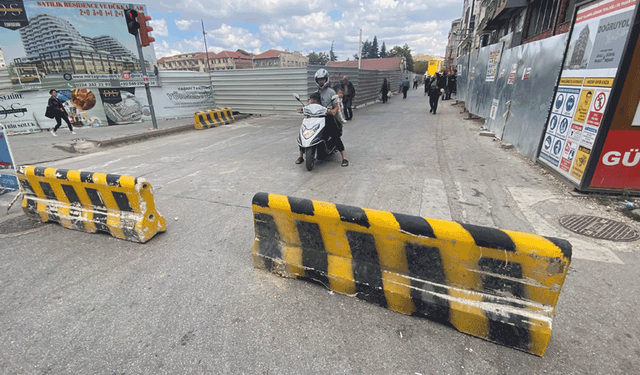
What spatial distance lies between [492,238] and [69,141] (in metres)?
12.5

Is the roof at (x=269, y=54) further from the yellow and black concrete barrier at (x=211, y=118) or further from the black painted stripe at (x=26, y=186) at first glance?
the black painted stripe at (x=26, y=186)

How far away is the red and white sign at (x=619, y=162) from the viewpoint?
4477 millimetres

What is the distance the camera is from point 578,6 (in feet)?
17.7

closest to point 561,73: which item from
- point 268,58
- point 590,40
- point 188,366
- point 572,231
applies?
point 590,40

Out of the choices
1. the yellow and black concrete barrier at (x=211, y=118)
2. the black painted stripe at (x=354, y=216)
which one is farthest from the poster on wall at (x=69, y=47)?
the black painted stripe at (x=354, y=216)

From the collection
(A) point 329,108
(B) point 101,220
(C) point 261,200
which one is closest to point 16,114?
(B) point 101,220

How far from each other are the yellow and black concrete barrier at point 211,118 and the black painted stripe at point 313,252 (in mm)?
11905

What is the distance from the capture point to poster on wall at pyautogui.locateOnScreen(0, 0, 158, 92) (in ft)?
39.0

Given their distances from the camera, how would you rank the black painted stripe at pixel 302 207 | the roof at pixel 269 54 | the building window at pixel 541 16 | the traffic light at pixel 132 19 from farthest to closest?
the roof at pixel 269 54 < the building window at pixel 541 16 < the traffic light at pixel 132 19 < the black painted stripe at pixel 302 207

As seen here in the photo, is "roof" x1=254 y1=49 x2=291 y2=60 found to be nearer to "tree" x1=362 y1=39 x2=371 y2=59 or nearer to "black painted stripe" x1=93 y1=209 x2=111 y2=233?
"tree" x1=362 y1=39 x2=371 y2=59

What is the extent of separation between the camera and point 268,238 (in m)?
3.10

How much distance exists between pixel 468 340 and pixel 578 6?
21.0 feet

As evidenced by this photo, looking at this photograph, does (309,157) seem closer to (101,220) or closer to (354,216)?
(101,220)

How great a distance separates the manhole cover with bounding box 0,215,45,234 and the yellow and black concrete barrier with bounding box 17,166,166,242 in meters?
0.10
